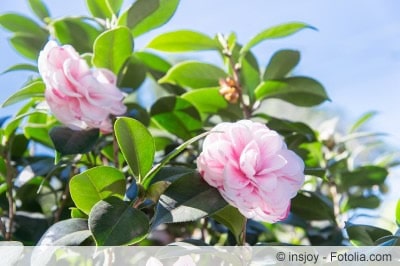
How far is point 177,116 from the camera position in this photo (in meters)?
1.06

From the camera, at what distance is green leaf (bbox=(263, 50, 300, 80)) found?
1.09 meters

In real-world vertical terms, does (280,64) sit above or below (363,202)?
above

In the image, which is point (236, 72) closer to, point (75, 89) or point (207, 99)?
point (207, 99)

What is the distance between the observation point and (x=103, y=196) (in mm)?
752

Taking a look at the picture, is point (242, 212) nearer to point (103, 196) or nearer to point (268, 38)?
point (103, 196)

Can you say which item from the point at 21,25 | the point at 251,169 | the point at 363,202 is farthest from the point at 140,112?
the point at 363,202

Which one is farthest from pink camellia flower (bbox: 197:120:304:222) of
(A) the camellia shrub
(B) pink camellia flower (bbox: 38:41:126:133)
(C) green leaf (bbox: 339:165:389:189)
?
(C) green leaf (bbox: 339:165:389:189)

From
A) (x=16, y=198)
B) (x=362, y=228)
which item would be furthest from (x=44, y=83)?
(x=362, y=228)

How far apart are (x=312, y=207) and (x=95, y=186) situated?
0.43 m

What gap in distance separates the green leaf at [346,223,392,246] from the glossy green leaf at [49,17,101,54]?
565 mm

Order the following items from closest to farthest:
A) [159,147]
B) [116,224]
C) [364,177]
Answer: [116,224]
[159,147]
[364,177]

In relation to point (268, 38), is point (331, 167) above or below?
below

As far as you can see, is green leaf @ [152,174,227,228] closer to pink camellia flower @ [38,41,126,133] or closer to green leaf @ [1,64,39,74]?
pink camellia flower @ [38,41,126,133]

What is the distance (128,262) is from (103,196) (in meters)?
0.08
